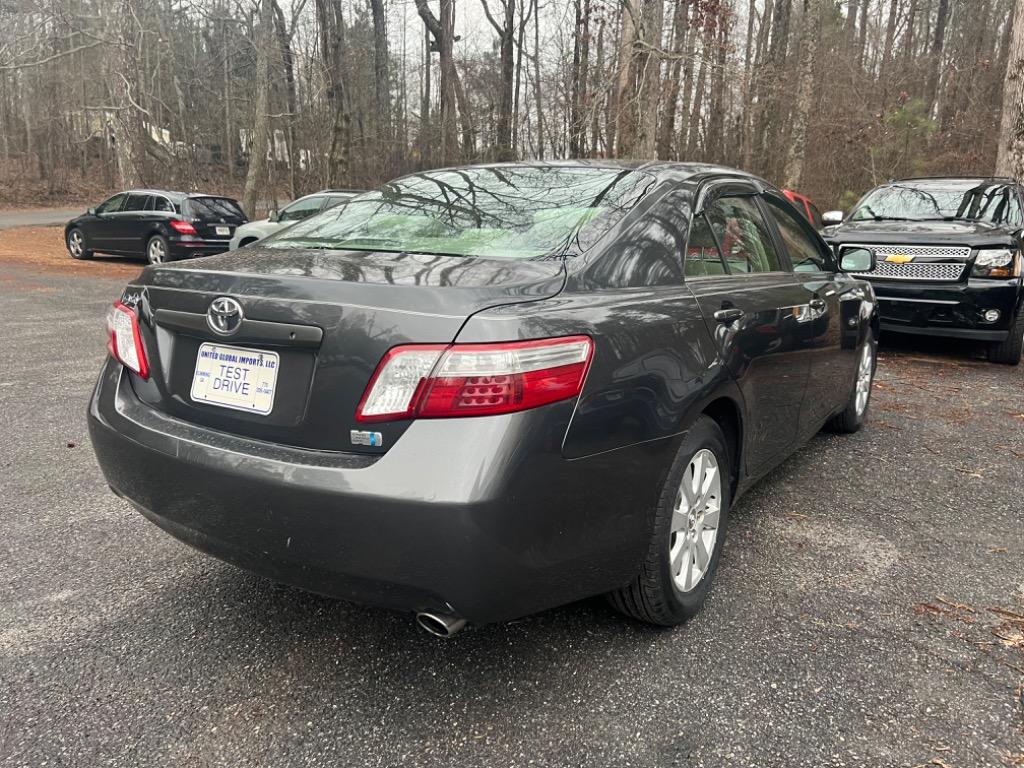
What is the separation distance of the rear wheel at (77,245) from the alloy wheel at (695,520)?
1766 cm

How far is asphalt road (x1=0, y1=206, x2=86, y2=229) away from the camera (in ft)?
84.6

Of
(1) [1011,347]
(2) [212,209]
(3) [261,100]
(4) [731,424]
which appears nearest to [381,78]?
(3) [261,100]

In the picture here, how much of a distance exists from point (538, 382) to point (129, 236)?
16147 millimetres

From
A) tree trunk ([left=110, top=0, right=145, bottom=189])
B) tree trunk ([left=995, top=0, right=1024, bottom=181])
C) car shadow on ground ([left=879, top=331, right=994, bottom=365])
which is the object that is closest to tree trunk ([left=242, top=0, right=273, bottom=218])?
tree trunk ([left=110, top=0, right=145, bottom=189])

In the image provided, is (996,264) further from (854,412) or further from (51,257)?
(51,257)

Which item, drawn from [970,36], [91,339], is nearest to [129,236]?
[91,339]

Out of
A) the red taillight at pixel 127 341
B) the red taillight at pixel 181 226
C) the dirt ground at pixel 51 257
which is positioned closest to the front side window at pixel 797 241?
the red taillight at pixel 127 341

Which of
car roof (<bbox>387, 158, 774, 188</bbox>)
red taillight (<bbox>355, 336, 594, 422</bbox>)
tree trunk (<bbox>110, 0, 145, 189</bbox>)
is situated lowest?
red taillight (<bbox>355, 336, 594, 422</bbox>)

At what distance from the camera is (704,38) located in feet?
53.0

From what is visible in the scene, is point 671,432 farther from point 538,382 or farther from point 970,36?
point 970,36

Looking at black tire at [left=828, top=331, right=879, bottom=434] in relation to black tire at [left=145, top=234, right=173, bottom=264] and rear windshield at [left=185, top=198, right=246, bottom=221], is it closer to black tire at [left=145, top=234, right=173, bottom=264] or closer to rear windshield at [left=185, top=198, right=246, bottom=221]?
rear windshield at [left=185, top=198, right=246, bottom=221]

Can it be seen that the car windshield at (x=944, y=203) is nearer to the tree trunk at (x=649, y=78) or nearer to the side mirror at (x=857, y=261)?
the side mirror at (x=857, y=261)

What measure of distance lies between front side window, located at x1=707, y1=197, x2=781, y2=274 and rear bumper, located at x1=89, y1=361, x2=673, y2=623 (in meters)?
1.19

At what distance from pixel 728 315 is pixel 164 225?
48.4ft
